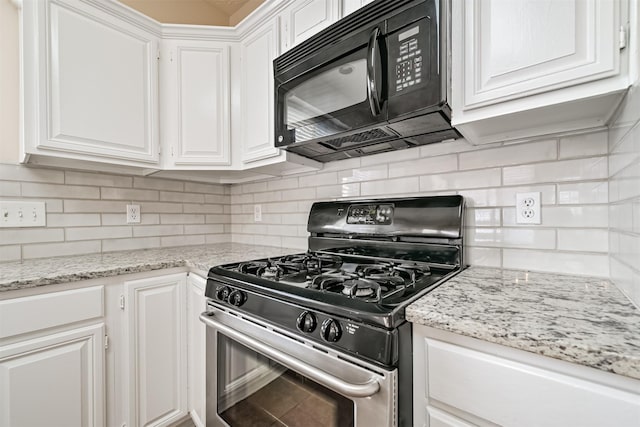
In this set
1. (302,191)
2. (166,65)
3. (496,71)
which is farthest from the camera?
(302,191)

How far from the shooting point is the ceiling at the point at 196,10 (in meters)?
1.99

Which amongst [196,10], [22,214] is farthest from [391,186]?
[196,10]

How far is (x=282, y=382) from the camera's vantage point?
36.6 inches

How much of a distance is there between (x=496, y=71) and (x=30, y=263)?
212 cm

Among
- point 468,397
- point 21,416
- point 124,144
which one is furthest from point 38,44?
point 468,397

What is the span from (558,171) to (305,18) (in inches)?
49.8

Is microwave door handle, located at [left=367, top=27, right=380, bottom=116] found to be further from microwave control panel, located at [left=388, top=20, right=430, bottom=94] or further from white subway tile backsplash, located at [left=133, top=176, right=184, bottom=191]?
white subway tile backsplash, located at [left=133, top=176, right=184, bottom=191]

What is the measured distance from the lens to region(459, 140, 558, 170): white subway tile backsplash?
39.7 inches

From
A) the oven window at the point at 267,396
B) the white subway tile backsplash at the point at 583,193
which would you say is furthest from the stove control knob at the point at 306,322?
the white subway tile backsplash at the point at 583,193

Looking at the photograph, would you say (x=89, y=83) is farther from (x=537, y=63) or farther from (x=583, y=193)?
(x=583, y=193)

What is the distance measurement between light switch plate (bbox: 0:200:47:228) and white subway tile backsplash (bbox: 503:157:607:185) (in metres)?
2.26

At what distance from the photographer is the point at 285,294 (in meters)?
0.87

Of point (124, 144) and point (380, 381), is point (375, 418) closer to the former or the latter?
point (380, 381)

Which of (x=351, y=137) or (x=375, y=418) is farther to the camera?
(x=351, y=137)
